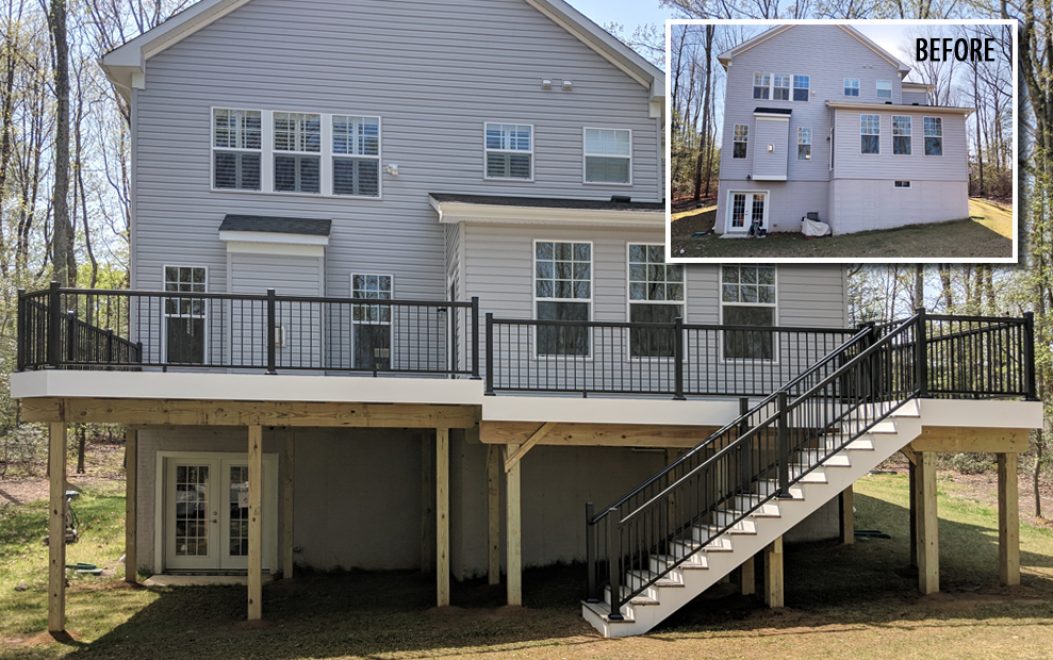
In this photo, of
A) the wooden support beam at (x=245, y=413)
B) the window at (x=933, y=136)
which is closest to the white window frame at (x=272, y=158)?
the wooden support beam at (x=245, y=413)

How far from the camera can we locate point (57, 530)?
12.5 meters

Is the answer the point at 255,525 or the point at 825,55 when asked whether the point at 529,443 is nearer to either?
the point at 255,525

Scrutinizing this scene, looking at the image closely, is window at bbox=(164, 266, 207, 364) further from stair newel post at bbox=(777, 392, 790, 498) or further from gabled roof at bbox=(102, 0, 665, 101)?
stair newel post at bbox=(777, 392, 790, 498)

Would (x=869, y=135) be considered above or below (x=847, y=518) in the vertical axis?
above

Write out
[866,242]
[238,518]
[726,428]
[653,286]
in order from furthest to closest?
[238,518] → [866,242] → [653,286] → [726,428]

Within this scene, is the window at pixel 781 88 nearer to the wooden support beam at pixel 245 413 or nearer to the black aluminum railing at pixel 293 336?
the black aluminum railing at pixel 293 336

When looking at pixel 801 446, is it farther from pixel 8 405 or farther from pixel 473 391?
pixel 8 405

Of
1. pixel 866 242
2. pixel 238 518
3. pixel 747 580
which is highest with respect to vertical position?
pixel 866 242

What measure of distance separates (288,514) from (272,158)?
5.64 metres

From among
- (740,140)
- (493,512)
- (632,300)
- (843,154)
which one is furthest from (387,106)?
(843,154)

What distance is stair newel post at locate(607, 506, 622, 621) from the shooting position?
11.6 meters

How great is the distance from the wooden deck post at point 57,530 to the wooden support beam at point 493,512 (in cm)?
561

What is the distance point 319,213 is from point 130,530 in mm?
5731

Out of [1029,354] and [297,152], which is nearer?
[1029,354]
